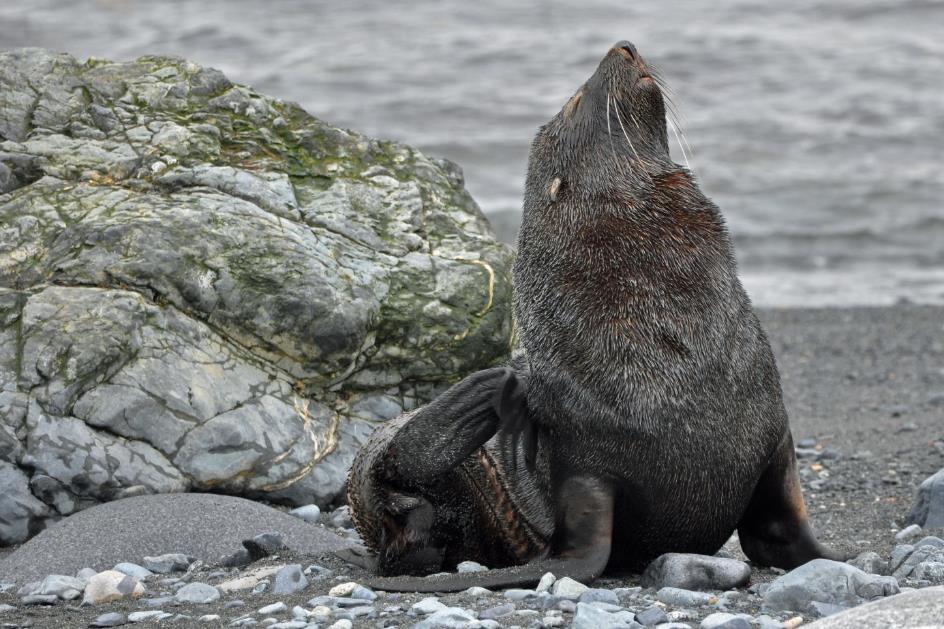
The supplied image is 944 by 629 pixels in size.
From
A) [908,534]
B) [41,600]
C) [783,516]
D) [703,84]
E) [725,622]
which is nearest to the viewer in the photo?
[725,622]

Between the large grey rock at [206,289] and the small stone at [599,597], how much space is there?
7.85 feet

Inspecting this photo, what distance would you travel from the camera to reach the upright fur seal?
15.8 ft

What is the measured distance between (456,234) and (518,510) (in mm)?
2242

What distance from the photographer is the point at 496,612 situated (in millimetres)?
4047

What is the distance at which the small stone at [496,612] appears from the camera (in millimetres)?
4008

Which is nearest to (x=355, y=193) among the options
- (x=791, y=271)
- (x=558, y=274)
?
(x=558, y=274)

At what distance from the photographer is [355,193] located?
7152 mm

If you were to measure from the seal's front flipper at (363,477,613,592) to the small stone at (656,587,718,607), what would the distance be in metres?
0.36

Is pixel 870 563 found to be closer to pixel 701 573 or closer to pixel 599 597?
pixel 701 573

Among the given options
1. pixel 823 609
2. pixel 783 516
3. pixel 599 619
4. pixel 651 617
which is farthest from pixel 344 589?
pixel 783 516

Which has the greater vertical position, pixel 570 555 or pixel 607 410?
pixel 607 410

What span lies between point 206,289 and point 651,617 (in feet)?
10.8

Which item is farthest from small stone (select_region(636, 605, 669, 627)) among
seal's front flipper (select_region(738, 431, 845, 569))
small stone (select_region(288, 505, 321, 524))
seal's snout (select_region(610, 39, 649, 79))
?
small stone (select_region(288, 505, 321, 524))

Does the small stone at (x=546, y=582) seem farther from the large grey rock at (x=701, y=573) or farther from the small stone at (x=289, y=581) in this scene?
the small stone at (x=289, y=581)
